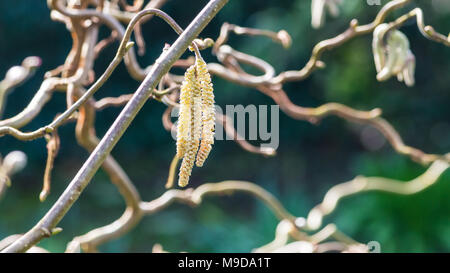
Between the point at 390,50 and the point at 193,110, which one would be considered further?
the point at 390,50

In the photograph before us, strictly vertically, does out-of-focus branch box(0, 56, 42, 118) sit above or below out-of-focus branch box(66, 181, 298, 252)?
above

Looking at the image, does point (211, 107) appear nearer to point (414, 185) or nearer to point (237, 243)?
point (414, 185)

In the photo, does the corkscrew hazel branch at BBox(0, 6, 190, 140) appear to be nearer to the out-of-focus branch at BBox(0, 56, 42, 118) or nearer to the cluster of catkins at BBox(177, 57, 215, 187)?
the cluster of catkins at BBox(177, 57, 215, 187)

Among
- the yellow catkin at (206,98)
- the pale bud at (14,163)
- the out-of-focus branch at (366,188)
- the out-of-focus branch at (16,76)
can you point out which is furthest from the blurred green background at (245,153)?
the yellow catkin at (206,98)

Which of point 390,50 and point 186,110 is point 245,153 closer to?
point 390,50

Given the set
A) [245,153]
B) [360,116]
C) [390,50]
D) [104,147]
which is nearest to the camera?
[104,147]

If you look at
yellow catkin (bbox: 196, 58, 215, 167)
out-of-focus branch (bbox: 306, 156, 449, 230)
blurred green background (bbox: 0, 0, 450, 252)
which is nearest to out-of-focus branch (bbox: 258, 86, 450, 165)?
out-of-focus branch (bbox: 306, 156, 449, 230)

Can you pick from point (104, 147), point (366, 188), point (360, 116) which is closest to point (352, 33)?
point (360, 116)
